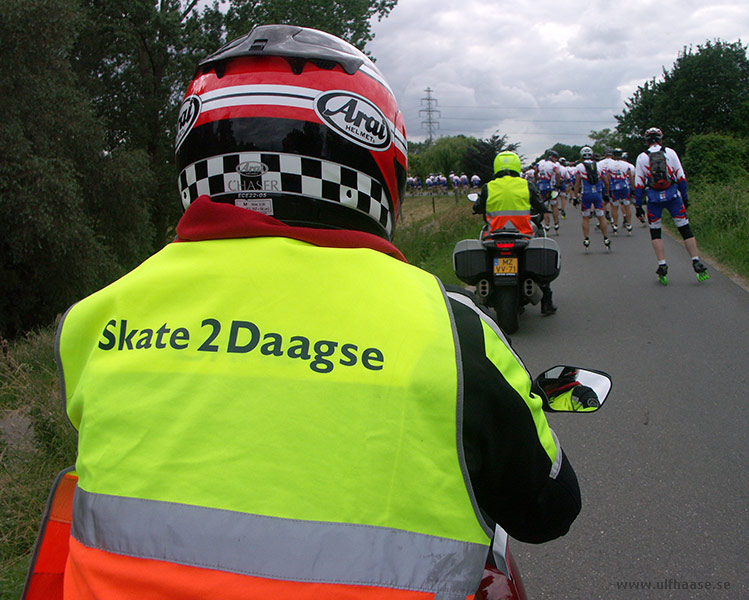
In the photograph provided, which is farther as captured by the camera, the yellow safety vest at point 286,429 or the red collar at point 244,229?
the red collar at point 244,229

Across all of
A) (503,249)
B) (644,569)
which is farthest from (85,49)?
(644,569)

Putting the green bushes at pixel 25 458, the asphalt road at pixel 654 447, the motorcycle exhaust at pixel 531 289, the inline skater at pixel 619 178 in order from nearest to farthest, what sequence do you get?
the asphalt road at pixel 654 447 → the green bushes at pixel 25 458 → the motorcycle exhaust at pixel 531 289 → the inline skater at pixel 619 178

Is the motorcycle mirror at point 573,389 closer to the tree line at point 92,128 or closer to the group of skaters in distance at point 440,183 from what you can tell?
the tree line at point 92,128

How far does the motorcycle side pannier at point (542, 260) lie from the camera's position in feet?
21.1

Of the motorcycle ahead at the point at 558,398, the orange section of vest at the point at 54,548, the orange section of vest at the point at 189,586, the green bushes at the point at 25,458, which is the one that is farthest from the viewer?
the green bushes at the point at 25,458

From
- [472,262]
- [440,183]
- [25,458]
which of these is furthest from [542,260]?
[440,183]

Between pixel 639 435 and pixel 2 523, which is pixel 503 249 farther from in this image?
pixel 2 523

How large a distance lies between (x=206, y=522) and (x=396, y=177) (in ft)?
3.86

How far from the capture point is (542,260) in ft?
21.1

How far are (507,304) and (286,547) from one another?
5791 millimetres

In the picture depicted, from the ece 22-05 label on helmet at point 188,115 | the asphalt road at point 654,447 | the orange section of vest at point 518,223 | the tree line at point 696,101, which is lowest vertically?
the asphalt road at point 654,447

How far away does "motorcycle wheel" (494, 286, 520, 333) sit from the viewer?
657 centimetres

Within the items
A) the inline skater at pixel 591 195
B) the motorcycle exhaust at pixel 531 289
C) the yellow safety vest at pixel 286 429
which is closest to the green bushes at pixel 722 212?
the inline skater at pixel 591 195

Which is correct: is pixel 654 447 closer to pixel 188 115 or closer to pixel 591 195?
pixel 188 115
